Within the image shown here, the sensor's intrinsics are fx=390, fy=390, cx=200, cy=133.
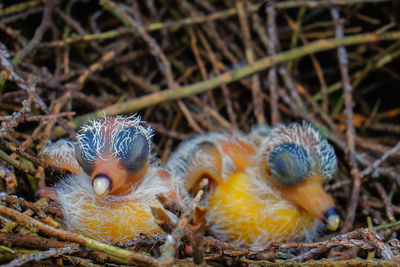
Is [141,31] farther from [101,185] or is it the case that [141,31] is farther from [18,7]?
[101,185]

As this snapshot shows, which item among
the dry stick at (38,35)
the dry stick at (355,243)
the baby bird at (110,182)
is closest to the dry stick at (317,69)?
the dry stick at (355,243)

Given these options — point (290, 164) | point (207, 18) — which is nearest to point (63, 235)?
point (290, 164)

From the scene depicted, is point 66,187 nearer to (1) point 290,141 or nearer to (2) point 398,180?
(1) point 290,141

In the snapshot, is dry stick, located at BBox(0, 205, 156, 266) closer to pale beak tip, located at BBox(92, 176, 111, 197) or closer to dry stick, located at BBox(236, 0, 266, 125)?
pale beak tip, located at BBox(92, 176, 111, 197)

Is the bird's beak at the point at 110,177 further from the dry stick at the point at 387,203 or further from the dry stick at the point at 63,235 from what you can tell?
the dry stick at the point at 387,203

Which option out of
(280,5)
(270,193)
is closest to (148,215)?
(270,193)

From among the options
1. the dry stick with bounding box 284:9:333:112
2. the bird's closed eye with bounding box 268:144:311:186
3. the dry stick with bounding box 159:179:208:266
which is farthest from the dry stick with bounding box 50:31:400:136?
the dry stick with bounding box 159:179:208:266

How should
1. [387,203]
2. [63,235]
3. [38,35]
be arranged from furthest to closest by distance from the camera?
[38,35] → [387,203] → [63,235]
